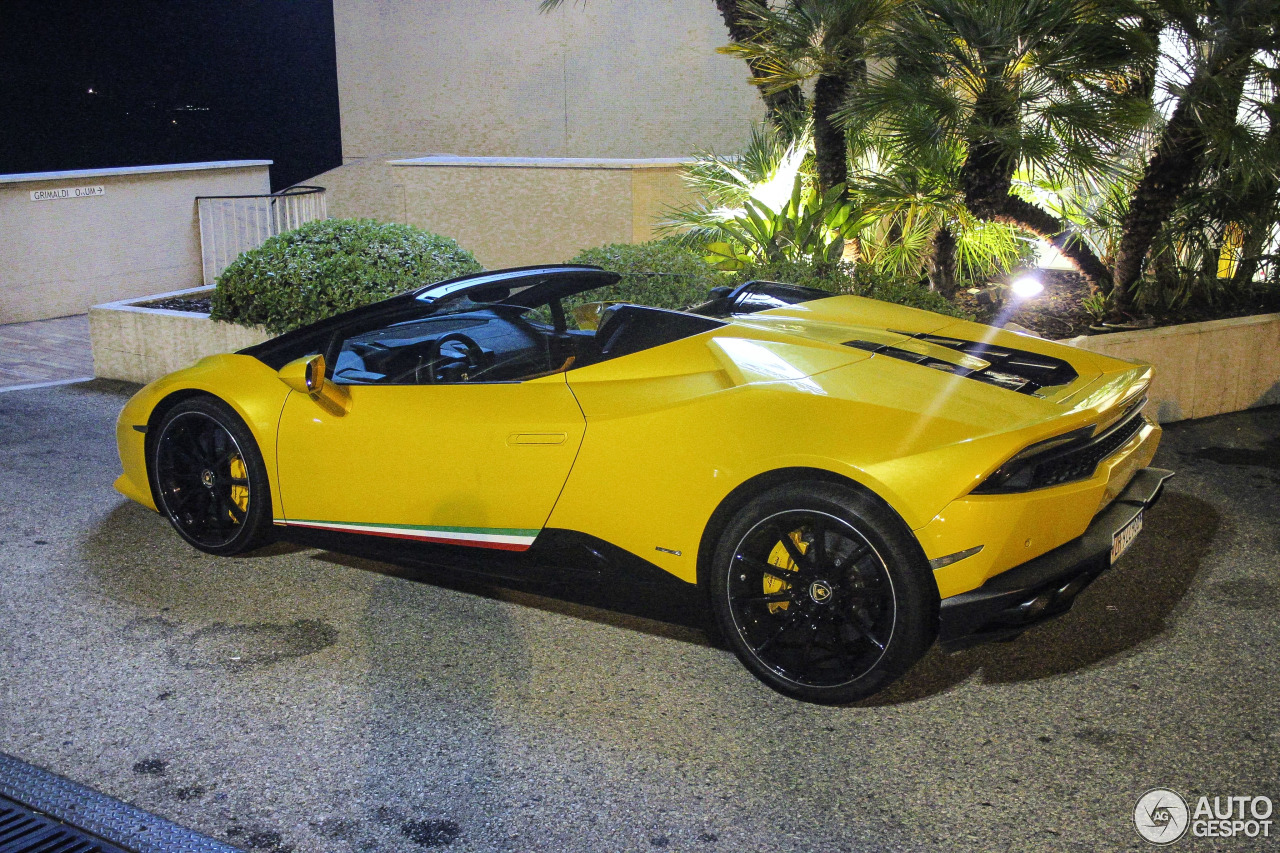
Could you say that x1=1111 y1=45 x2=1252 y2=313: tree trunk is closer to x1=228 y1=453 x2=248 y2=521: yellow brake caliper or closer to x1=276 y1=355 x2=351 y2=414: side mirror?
x1=276 y1=355 x2=351 y2=414: side mirror

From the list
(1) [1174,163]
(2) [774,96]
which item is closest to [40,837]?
(1) [1174,163]

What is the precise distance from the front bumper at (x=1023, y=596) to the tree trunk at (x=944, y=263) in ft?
16.3

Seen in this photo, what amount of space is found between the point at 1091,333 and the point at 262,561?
5.49 meters

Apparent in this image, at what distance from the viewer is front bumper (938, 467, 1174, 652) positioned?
120 inches

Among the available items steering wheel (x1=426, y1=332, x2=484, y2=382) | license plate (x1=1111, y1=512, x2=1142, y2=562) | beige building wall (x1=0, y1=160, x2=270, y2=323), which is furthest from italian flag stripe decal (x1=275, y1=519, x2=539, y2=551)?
beige building wall (x1=0, y1=160, x2=270, y2=323)

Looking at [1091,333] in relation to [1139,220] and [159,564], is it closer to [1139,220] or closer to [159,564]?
[1139,220]

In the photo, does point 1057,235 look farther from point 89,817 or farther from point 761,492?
point 89,817

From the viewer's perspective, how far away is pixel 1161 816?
2830 millimetres

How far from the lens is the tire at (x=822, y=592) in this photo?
10.2 ft

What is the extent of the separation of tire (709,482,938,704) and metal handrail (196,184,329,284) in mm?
11424

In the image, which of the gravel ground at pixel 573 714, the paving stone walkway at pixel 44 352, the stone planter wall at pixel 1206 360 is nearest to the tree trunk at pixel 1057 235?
the stone planter wall at pixel 1206 360

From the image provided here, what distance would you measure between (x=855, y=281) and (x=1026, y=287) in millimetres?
1992

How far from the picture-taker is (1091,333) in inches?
290

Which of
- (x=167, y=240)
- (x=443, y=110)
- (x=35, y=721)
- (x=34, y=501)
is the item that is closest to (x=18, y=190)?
(x=167, y=240)
